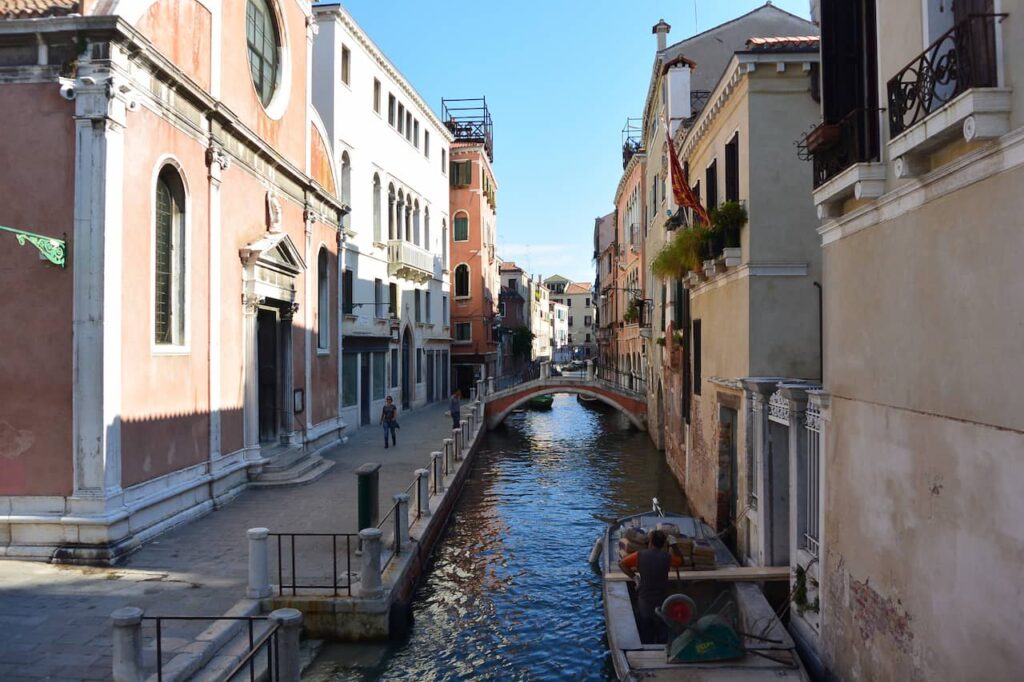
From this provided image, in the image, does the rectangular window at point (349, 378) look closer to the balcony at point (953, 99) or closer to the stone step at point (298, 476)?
the stone step at point (298, 476)

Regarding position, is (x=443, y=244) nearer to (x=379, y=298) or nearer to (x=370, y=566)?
(x=379, y=298)

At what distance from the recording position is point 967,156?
14.1 feet

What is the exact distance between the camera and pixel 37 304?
915cm

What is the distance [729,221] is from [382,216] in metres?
17.8

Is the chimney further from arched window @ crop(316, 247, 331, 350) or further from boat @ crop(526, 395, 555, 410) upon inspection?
boat @ crop(526, 395, 555, 410)

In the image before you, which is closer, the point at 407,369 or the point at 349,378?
the point at 349,378

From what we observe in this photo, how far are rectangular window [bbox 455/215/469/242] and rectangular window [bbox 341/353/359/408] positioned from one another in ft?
57.6

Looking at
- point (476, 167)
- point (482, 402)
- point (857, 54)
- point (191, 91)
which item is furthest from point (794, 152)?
point (476, 167)

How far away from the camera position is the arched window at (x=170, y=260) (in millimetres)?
11055

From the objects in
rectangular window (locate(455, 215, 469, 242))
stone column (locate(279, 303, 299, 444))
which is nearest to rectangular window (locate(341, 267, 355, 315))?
stone column (locate(279, 303, 299, 444))

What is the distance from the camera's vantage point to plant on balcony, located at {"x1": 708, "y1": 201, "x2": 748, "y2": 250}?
10617mm

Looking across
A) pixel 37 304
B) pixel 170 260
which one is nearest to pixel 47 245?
pixel 37 304

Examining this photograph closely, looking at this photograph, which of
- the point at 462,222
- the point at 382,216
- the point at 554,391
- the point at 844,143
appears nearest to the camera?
the point at 844,143

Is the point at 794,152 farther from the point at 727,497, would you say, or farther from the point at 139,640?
the point at 139,640
